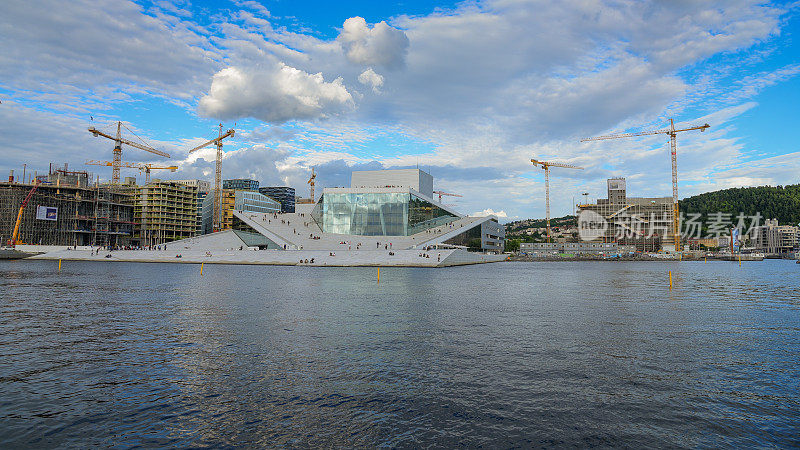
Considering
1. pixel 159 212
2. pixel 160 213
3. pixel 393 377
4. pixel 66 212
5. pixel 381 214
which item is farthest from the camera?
pixel 160 213

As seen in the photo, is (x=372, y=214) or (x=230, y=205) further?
(x=230, y=205)

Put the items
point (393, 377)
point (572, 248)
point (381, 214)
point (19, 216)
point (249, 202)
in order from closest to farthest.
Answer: point (393, 377) → point (19, 216) → point (381, 214) → point (249, 202) → point (572, 248)

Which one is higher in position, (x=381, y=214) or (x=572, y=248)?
(x=381, y=214)

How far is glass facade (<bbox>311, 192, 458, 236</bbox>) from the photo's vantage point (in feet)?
344

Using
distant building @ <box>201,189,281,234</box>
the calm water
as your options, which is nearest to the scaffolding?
distant building @ <box>201,189,281,234</box>

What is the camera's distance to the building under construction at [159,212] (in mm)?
145125

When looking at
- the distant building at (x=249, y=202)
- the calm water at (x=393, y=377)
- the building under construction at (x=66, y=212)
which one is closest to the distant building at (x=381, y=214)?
the building under construction at (x=66, y=212)

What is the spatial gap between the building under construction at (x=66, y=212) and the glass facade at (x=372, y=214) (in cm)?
6304

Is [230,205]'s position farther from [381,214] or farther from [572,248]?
[572,248]

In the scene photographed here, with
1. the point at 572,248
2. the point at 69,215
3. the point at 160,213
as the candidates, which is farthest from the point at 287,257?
the point at 572,248

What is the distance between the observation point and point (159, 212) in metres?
146

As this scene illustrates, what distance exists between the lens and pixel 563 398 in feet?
35.1

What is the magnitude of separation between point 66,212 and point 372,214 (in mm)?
78508

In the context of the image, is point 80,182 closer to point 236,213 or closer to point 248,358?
point 236,213
